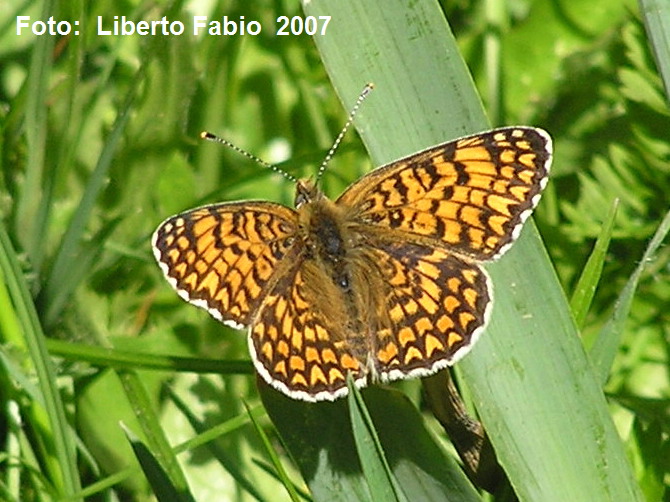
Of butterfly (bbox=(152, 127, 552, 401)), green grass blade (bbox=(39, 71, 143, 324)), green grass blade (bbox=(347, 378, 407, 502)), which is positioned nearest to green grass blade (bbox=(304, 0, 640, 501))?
butterfly (bbox=(152, 127, 552, 401))

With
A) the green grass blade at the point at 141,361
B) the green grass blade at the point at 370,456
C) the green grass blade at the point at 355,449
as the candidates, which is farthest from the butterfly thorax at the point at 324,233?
the green grass blade at the point at 370,456

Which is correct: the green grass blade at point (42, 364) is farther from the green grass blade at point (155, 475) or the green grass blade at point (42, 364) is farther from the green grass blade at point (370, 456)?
the green grass blade at point (370, 456)

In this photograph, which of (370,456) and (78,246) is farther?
(78,246)

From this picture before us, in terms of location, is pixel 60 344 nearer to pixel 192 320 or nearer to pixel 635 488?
pixel 192 320

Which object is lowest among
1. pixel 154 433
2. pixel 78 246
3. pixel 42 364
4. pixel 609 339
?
pixel 609 339

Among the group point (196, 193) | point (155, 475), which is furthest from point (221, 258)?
point (196, 193)

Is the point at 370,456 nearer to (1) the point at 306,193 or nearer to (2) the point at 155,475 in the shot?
(2) the point at 155,475

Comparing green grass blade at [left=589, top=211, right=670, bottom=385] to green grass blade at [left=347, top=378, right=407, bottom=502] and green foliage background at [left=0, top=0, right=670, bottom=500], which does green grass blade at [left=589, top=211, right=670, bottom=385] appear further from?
green grass blade at [left=347, top=378, right=407, bottom=502]
